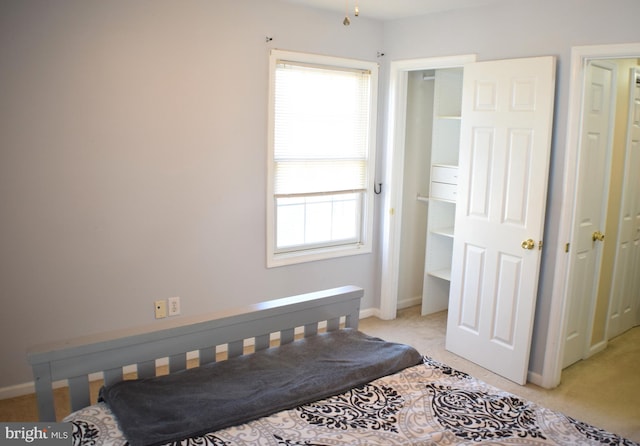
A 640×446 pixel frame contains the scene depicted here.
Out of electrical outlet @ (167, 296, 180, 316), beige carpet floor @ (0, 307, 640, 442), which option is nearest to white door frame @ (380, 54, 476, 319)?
beige carpet floor @ (0, 307, 640, 442)

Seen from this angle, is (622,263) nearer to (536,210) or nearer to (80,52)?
(536,210)

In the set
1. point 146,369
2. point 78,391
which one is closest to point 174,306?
point 146,369

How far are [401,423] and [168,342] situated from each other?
94cm

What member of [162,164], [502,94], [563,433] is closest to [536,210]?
[502,94]

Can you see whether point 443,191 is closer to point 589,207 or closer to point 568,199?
point 589,207

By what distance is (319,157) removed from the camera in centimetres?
394

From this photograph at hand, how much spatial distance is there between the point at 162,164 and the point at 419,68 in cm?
206

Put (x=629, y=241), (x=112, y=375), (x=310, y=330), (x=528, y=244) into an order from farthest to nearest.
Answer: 1. (x=629, y=241)
2. (x=528, y=244)
3. (x=310, y=330)
4. (x=112, y=375)

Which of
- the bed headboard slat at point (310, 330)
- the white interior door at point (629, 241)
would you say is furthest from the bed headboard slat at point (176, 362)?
the white interior door at point (629, 241)

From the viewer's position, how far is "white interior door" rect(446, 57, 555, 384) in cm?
314

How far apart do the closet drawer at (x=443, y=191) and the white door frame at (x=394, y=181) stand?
339mm

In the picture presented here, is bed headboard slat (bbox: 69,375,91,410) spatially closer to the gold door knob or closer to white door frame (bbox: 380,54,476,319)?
the gold door knob

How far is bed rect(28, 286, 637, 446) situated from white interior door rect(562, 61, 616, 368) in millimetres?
1590

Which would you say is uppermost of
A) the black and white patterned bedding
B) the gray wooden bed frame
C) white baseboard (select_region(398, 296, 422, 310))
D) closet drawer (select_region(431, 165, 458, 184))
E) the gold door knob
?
closet drawer (select_region(431, 165, 458, 184))
